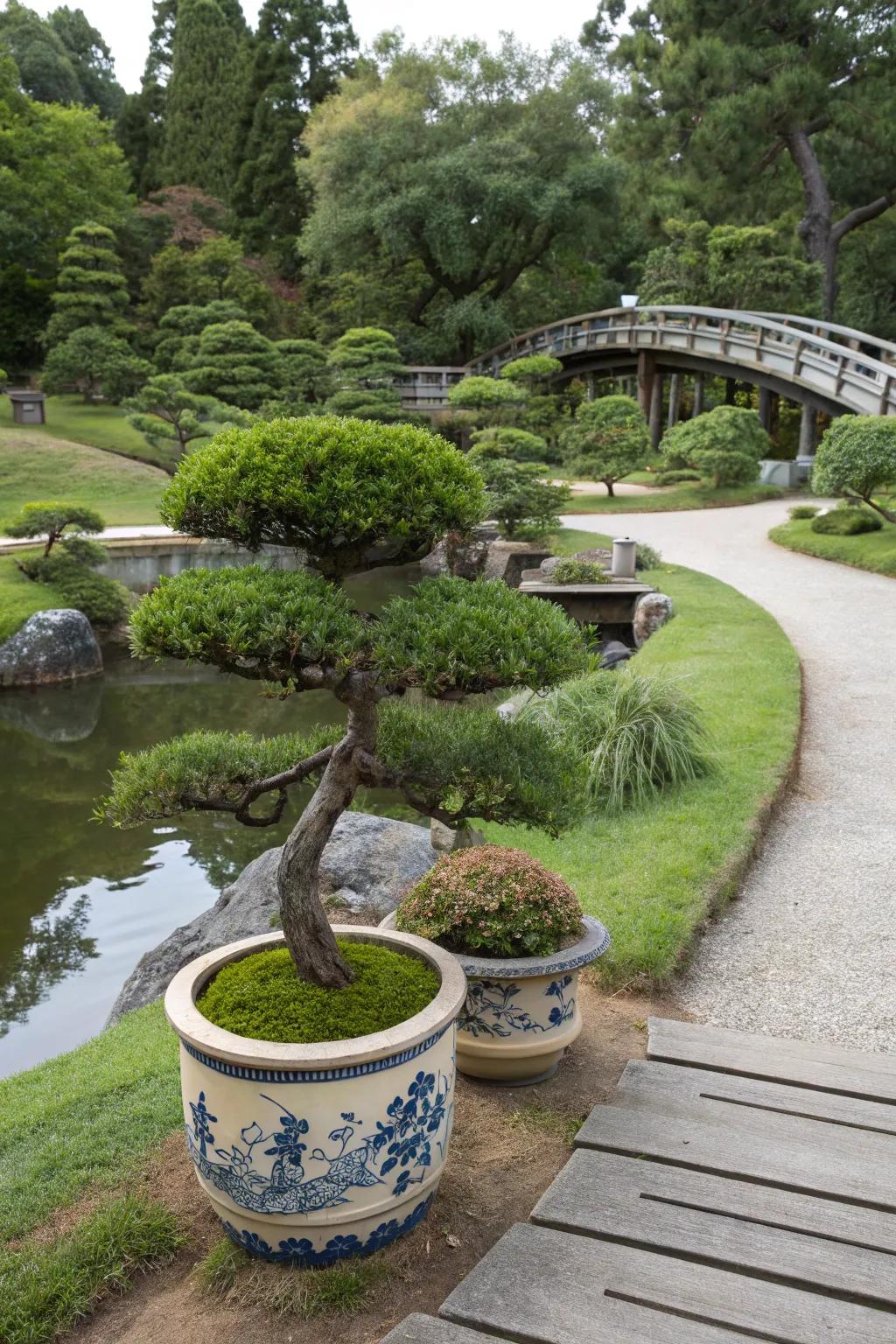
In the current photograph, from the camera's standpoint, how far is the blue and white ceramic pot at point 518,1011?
2900 millimetres

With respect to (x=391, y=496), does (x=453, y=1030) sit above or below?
below

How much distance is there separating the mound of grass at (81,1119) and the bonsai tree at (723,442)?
1598cm

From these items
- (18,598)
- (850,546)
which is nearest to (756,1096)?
(18,598)

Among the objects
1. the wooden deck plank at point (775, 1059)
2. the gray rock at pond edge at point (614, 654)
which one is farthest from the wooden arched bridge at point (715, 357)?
the wooden deck plank at point (775, 1059)

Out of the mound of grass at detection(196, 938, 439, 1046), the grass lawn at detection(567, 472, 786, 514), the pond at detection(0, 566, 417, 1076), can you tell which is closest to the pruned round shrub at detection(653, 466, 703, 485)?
the grass lawn at detection(567, 472, 786, 514)

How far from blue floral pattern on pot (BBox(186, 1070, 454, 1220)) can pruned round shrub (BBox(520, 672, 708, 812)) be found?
3.04 m

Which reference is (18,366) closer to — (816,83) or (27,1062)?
(816,83)

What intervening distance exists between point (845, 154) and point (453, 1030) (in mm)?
24095

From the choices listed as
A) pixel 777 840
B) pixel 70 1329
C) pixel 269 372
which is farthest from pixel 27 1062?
pixel 269 372

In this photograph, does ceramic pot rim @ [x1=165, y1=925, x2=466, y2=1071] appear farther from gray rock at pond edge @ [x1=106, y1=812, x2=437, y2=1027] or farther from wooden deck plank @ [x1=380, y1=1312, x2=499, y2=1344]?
gray rock at pond edge @ [x1=106, y1=812, x2=437, y2=1027]

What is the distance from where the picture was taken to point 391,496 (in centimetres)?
242

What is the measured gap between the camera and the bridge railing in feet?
55.3

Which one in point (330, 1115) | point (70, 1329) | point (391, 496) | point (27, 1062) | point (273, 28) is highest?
point (273, 28)

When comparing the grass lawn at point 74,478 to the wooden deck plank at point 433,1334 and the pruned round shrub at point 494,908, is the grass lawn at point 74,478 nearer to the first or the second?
the pruned round shrub at point 494,908
